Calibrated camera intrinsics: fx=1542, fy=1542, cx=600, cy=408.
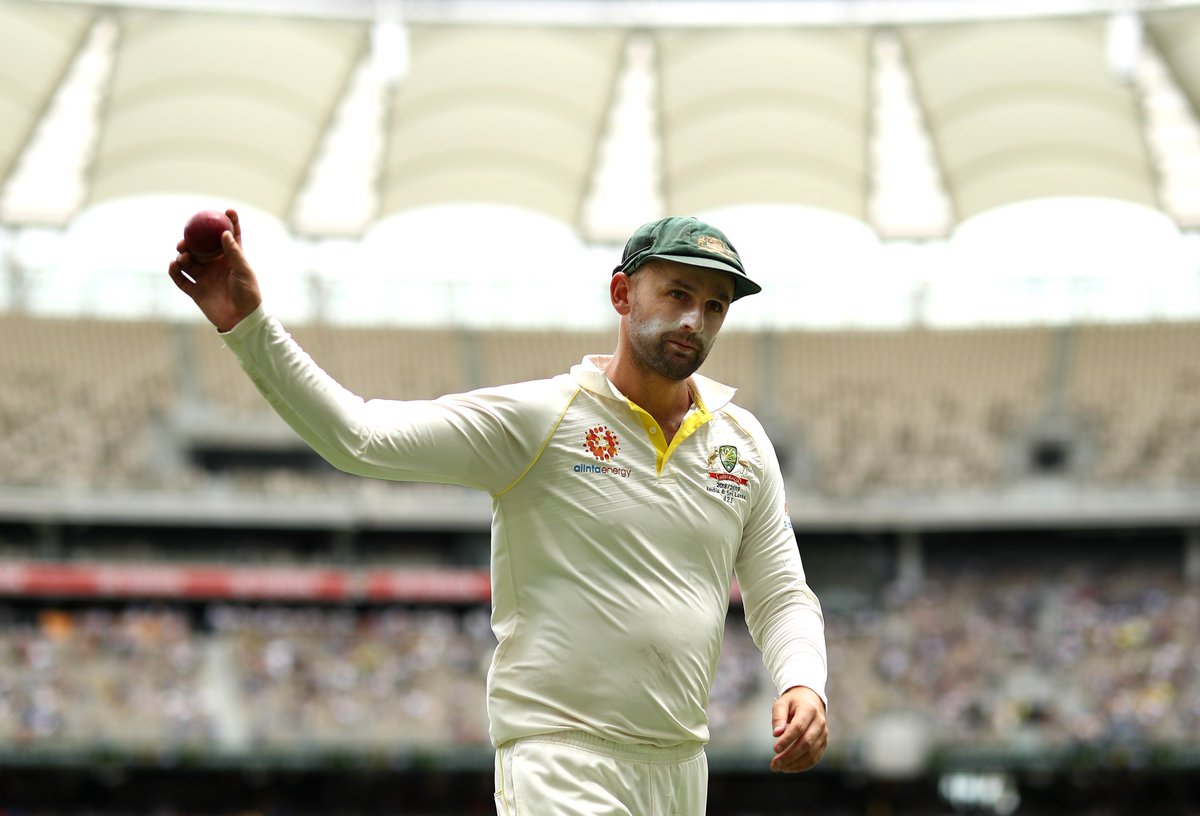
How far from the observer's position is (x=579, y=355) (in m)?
37.7

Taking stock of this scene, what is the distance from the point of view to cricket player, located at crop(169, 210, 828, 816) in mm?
3111

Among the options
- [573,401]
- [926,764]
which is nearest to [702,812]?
[573,401]

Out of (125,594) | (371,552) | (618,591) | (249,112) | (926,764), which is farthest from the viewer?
(371,552)

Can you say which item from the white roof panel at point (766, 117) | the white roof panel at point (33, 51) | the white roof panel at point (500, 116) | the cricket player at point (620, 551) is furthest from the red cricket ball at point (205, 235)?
the white roof panel at point (33, 51)

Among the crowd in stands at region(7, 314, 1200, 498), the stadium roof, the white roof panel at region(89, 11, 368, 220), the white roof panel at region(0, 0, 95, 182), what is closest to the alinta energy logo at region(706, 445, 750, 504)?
the stadium roof

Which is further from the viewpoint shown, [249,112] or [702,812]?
[249,112]

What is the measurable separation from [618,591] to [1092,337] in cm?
3557

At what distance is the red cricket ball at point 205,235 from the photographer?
273 centimetres

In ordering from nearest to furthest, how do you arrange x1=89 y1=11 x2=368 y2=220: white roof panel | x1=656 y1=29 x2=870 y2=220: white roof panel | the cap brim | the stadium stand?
the cap brim
x1=89 y1=11 x2=368 y2=220: white roof panel
the stadium stand
x1=656 y1=29 x2=870 y2=220: white roof panel

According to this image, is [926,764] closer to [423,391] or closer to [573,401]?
[423,391]

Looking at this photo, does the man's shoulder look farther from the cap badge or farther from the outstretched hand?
the outstretched hand

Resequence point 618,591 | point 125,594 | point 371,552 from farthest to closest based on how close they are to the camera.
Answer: point 371,552, point 125,594, point 618,591

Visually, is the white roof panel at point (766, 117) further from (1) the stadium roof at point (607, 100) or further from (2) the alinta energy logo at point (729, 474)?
(2) the alinta energy logo at point (729, 474)

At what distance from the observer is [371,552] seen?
35.0 meters
